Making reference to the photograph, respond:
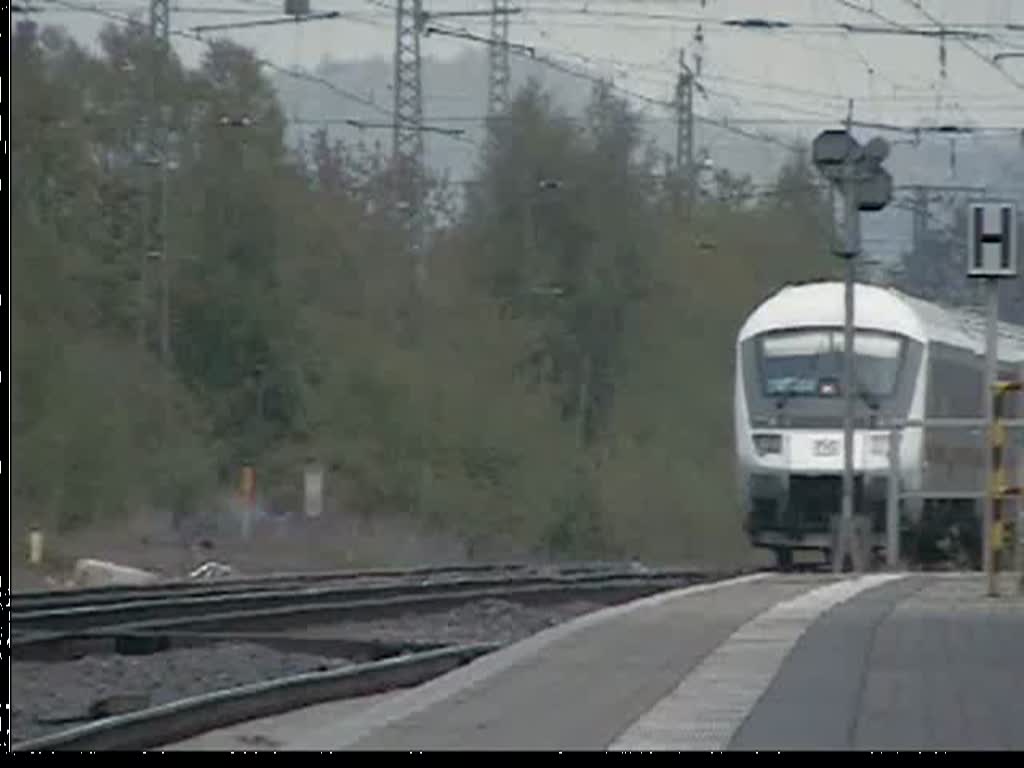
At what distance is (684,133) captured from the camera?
48.0 m

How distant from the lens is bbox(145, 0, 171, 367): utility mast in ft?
150

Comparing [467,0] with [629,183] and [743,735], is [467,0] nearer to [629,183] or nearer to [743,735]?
[629,183]

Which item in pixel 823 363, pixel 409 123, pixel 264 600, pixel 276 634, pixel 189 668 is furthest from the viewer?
pixel 409 123

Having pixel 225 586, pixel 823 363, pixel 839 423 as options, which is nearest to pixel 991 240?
pixel 225 586

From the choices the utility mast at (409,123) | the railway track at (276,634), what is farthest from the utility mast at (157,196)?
the railway track at (276,634)

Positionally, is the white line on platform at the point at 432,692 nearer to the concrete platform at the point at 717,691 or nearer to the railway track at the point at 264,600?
the concrete platform at the point at 717,691

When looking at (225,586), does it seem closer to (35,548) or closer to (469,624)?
(469,624)

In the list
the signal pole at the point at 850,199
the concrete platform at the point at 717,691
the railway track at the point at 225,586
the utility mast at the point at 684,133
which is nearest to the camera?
the concrete platform at the point at 717,691

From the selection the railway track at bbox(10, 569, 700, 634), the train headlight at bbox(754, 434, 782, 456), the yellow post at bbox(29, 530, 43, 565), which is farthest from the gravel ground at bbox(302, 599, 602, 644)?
the yellow post at bbox(29, 530, 43, 565)

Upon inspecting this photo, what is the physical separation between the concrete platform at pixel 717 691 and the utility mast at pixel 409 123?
74.4 feet

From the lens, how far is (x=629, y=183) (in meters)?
51.9

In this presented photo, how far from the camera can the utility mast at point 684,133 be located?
43134 mm

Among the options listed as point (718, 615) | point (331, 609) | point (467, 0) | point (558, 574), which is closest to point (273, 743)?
point (718, 615)

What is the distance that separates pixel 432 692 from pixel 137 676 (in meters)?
4.57
